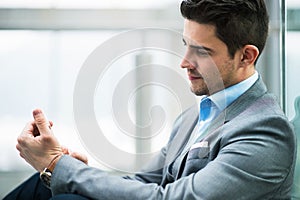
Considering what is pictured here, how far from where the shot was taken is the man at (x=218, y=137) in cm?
84

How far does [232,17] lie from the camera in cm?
98

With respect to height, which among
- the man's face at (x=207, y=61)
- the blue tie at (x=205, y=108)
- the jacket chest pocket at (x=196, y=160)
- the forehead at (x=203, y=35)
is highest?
the forehead at (x=203, y=35)

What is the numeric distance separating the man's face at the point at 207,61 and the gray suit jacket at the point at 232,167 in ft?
0.21

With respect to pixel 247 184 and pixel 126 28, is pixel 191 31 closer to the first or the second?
pixel 247 184

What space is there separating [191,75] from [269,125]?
0.19 meters

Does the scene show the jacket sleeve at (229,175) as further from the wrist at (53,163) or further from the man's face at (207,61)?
the man's face at (207,61)

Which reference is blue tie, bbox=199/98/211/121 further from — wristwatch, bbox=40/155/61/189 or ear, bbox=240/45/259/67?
wristwatch, bbox=40/155/61/189

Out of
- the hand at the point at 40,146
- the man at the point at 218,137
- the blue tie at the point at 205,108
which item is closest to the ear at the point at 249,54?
the man at the point at 218,137

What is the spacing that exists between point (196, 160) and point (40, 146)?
29 centimetres

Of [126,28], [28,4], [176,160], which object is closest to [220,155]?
[176,160]

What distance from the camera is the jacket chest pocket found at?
3.04ft

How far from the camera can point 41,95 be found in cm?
190

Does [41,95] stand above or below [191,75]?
below

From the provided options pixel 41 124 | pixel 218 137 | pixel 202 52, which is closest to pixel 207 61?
pixel 202 52
